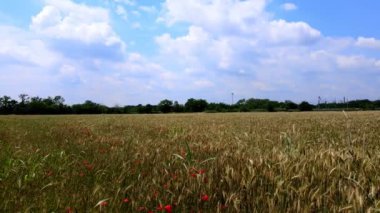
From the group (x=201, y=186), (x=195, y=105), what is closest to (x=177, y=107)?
(x=195, y=105)

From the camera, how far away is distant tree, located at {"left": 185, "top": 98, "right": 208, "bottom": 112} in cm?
13198

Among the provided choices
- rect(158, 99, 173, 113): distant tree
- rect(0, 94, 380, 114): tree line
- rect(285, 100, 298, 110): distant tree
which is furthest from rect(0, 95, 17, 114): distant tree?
rect(285, 100, 298, 110): distant tree

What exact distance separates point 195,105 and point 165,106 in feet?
54.7

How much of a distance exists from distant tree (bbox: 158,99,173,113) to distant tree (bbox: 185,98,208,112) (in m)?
7.12

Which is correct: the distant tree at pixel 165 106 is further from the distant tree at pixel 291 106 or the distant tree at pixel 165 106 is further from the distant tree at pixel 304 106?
the distant tree at pixel 304 106

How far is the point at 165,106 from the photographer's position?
396ft

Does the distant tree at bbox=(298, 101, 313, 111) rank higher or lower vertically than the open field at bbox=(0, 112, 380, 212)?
higher

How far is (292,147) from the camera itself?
232 inches

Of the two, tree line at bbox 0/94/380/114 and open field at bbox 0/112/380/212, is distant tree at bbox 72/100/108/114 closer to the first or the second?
tree line at bbox 0/94/380/114

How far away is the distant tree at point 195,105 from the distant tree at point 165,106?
23.4 feet

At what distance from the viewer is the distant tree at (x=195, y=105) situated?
132 meters

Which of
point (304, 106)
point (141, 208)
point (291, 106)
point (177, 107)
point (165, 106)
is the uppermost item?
point (165, 106)

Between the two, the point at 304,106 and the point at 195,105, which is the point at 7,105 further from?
the point at 304,106

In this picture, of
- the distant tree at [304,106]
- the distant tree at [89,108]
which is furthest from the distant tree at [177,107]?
the distant tree at [304,106]
